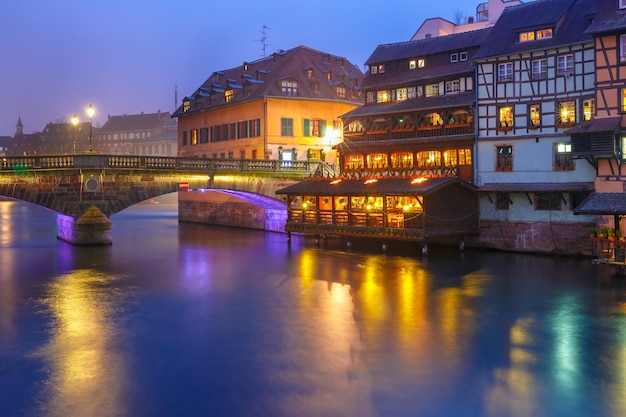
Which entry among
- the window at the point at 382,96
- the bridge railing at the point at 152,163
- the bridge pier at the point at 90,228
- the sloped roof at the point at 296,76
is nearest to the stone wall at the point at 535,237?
the window at the point at 382,96

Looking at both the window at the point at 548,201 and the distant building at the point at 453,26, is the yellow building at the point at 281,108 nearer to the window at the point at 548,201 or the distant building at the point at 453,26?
the distant building at the point at 453,26

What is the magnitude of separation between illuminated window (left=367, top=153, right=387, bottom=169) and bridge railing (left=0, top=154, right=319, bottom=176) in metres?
7.71

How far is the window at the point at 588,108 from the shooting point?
38344 millimetres

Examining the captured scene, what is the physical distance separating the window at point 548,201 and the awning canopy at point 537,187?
29.6 inches

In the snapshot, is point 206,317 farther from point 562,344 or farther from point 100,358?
point 562,344

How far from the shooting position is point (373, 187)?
145 ft

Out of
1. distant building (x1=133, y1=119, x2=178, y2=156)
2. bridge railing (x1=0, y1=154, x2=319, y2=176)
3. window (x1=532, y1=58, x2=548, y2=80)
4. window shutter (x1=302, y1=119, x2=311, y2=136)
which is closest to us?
window (x1=532, y1=58, x2=548, y2=80)

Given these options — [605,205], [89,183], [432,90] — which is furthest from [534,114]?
[89,183]

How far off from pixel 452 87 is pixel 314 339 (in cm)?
3295

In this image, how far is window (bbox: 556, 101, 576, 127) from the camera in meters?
39.5

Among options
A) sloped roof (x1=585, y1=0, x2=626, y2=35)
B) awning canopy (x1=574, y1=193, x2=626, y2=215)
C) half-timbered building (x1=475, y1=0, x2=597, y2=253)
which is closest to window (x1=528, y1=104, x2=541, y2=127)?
half-timbered building (x1=475, y1=0, x2=597, y2=253)

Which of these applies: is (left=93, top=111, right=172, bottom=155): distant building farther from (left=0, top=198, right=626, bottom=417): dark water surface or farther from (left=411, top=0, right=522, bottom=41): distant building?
(left=0, top=198, right=626, bottom=417): dark water surface

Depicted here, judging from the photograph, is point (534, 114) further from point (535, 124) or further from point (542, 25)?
point (542, 25)

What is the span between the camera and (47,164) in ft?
148
